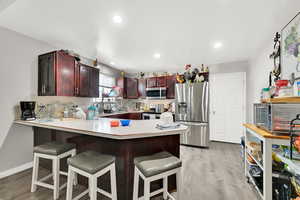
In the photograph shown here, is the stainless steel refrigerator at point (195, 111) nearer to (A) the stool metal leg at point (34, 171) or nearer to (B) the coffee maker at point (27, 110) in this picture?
(A) the stool metal leg at point (34, 171)

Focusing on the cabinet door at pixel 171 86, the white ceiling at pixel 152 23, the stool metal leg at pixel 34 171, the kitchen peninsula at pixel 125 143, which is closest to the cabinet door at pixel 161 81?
the cabinet door at pixel 171 86

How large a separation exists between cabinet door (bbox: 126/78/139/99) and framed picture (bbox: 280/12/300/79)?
4117 millimetres

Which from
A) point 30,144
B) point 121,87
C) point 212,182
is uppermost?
point 121,87

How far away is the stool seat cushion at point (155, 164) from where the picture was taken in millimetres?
1169

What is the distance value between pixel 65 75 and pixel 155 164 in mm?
2621

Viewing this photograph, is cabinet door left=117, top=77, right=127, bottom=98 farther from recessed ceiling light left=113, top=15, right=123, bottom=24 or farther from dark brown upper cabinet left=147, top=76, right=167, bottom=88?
recessed ceiling light left=113, top=15, right=123, bottom=24

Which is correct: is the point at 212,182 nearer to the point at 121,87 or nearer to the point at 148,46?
the point at 148,46

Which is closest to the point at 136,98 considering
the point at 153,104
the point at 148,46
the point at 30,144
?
the point at 153,104

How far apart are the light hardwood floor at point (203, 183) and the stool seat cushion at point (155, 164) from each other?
30.2 inches

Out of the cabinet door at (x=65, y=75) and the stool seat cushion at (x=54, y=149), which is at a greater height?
the cabinet door at (x=65, y=75)

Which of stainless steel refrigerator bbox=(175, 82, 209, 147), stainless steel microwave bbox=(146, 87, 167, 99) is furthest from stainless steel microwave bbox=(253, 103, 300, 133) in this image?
stainless steel microwave bbox=(146, 87, 167, 99)

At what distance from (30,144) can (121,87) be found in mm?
2988

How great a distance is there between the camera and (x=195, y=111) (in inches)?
149

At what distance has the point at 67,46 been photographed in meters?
2.99
